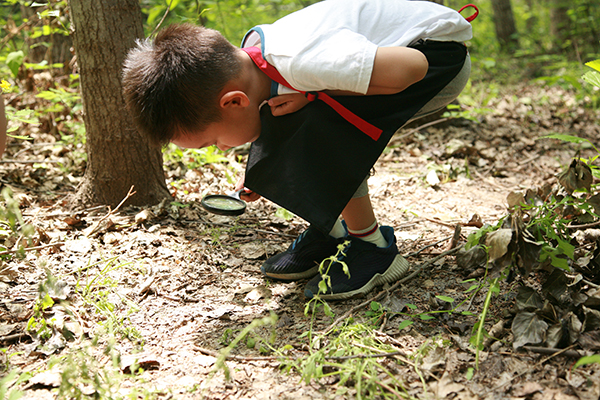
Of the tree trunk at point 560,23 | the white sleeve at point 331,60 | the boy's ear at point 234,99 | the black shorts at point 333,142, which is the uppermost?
the white sleeve at point 331,60

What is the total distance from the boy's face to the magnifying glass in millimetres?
383

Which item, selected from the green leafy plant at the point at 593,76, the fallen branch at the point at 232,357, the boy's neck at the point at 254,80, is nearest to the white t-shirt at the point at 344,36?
the boy's neck at the point at 254,80

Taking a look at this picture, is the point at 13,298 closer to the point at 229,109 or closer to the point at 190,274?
the point at 190,274

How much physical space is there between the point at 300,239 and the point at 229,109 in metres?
0.68

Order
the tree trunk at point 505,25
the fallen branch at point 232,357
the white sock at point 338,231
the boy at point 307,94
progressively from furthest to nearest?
the tree trunk at point 505,25, the white sock at point 338,231, the boy at point 307,94, the fallen branch at point 232,357

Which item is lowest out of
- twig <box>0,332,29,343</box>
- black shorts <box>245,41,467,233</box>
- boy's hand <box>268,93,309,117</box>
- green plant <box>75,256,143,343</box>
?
green plant <box>75,256,143,343</box>

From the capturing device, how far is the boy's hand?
1.69 meters

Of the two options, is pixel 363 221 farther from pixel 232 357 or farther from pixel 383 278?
pixel 232 357

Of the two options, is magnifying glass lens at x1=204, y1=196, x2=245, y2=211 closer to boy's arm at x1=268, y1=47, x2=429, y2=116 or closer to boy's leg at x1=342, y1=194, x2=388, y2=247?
boy's leg at x1=342, y1=194, x2=388, y2=247

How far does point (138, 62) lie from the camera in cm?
164

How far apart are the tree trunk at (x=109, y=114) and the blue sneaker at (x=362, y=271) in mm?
1195

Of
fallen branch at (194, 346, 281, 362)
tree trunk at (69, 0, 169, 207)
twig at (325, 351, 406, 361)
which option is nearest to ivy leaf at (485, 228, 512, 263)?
twig at (325, 351, 406, 361)

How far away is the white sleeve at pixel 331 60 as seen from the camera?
1432 millimetres

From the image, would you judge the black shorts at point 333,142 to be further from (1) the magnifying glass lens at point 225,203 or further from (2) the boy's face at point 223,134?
(1) the magnifying glass lens at point 225,203
